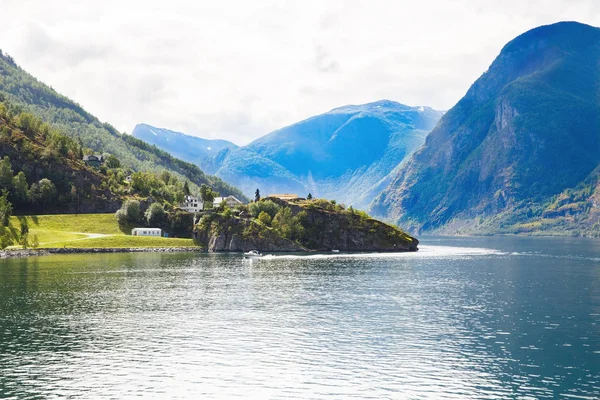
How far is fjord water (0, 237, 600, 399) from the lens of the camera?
180ft

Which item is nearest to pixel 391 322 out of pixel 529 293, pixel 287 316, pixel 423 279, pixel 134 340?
pixel 287 316

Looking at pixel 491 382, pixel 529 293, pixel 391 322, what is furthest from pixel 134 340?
pixel 529 293

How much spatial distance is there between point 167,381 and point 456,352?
3232cm

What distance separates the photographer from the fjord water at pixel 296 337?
54906 millimetres

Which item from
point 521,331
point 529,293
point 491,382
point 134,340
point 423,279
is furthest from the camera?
point 423,279

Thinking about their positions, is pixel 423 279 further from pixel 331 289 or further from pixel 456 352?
pixel 456 352

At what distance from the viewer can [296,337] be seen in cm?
7375

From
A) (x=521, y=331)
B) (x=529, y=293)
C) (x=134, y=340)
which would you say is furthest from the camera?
(x=529, y=293)

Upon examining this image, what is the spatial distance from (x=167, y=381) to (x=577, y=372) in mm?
40673

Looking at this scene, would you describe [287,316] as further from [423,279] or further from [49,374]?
[423,279]

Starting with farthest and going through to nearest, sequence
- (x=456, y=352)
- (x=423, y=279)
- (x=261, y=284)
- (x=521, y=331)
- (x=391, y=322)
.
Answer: (x=423, y=279) → (x=261, y=284) → (x=391, y=322) → (x=521, y=331) → (x=456, y=352)

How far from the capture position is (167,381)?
184 feet

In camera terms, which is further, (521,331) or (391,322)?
(391,322)

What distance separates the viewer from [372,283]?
12850 centimetres
